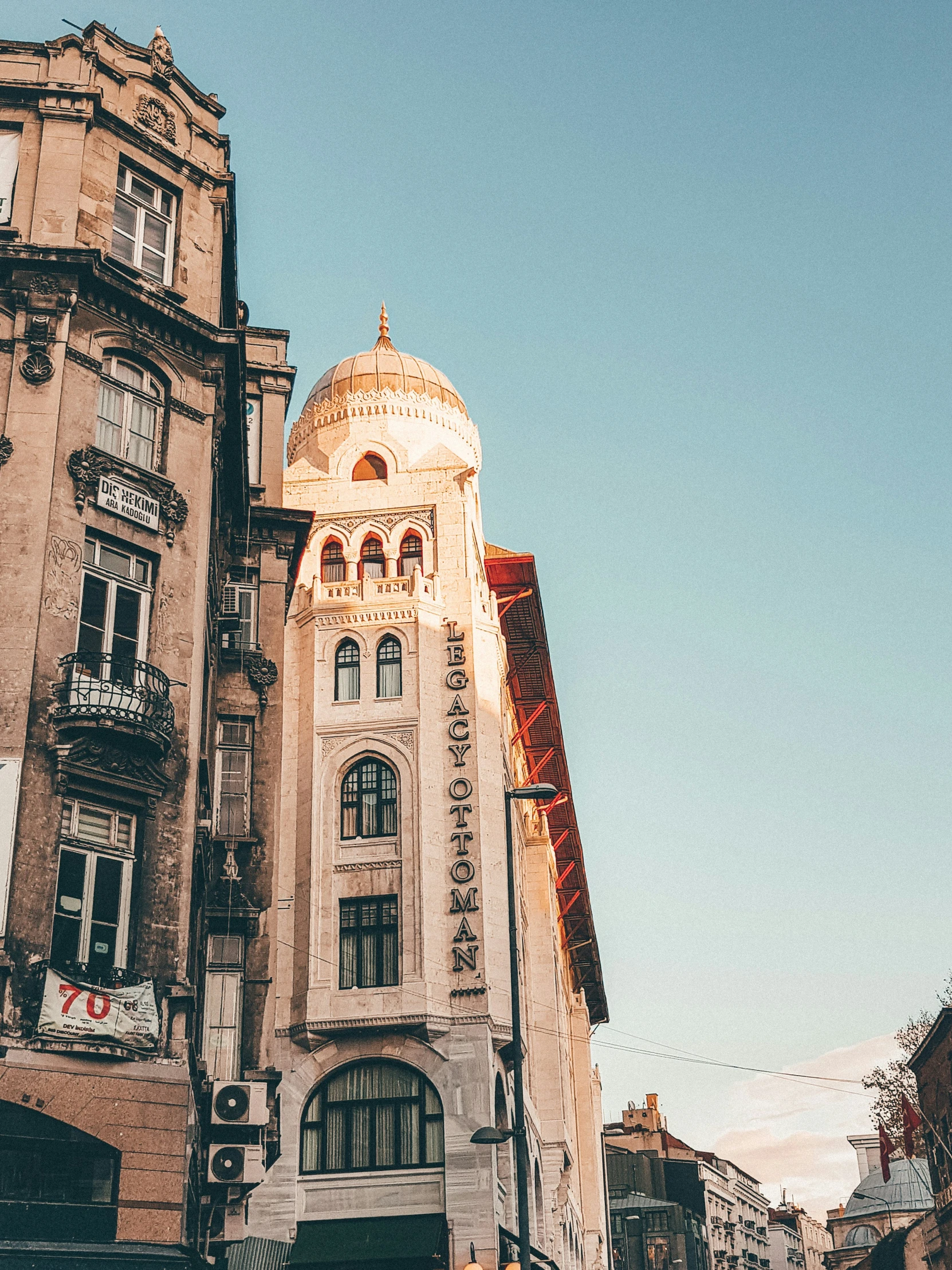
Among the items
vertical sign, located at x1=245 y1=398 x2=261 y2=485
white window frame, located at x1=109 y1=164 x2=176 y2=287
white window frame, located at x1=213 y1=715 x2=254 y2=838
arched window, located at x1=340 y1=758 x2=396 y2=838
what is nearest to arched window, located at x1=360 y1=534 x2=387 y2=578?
arched window, located at x1=340 y1=758 x2=396 y2=838

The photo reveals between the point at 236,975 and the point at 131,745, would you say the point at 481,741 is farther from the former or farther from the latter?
the point at 131,745

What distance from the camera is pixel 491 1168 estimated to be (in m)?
39.0

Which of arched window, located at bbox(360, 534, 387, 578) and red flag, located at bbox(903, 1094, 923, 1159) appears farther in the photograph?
red flag, located at bbox(903, 1094, 923, 1159)

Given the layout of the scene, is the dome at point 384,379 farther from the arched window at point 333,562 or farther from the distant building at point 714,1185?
the distant building at point 714,1185

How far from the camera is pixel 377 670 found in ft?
151

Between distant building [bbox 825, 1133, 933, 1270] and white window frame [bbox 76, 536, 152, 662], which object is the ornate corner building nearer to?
white window frame [bbox 76, 536, 152, 662]

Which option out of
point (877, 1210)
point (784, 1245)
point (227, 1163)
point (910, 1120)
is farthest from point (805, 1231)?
point (227, 1163)

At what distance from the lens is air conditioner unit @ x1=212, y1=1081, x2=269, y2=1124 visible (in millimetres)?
26109

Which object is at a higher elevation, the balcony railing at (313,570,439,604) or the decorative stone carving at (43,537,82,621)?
the balcony railing at (313,570,439,604)

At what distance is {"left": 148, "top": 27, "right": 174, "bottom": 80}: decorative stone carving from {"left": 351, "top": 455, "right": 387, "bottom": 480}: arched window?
20721 millimetres

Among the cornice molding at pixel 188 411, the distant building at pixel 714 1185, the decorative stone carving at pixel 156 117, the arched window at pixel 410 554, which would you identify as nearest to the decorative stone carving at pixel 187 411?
the cornice molding at pixel 188 411

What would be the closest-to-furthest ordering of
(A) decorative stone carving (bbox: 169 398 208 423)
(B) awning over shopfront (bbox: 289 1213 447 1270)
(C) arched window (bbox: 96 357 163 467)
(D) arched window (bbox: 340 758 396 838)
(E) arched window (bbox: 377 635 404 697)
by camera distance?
1. (C) arched window (bbox: 96 357 163 467)
2. (A) decorative stone carving (bbox: 169 398 208 423)
3. (B) awning over shopfront (bbox: 289 1213 447 1270)
4. (D) arched window (bbox: 340 758 396 838)
5. (E) arched window (bbox: 377 635 404 697)

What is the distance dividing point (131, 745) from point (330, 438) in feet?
94.6

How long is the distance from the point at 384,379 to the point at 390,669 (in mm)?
12832
